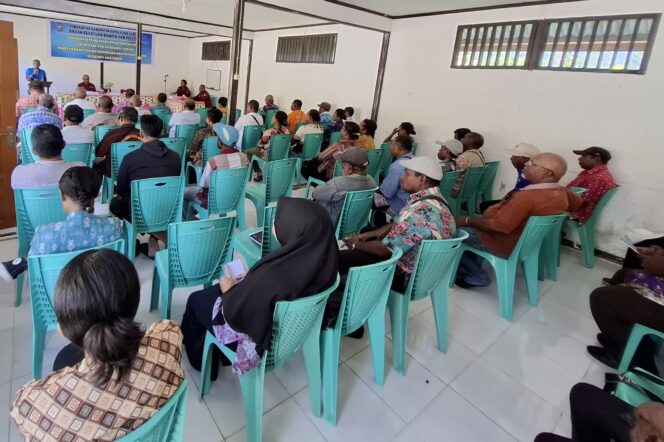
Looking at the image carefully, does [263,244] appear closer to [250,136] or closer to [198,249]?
[198,249]

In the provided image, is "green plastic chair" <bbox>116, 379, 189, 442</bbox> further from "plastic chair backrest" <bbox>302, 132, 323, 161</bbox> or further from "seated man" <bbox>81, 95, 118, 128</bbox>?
"seated man" <bbox>81, 95, 118, 128</bbox>

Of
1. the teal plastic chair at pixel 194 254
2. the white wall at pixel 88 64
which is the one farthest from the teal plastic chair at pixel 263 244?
the white wall at pixel 88 64

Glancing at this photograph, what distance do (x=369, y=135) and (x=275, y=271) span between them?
4.03 m

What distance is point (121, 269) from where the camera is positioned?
0.87 metres

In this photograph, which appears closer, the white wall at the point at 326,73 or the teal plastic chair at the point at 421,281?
the teal plastic chair at the point at 421,281

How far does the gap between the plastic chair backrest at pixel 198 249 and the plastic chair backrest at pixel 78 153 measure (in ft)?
7.11

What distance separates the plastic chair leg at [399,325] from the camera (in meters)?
1.95

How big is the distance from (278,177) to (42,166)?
5.46 ft

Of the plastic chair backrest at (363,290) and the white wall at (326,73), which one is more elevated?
the white wall at (326,73)

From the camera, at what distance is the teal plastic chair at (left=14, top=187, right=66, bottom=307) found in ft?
6.67

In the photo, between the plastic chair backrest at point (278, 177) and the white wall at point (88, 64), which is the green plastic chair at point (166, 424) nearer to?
the plastic chair backrest at point (278, 177)

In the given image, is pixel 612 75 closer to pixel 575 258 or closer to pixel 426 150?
pixel 575 258

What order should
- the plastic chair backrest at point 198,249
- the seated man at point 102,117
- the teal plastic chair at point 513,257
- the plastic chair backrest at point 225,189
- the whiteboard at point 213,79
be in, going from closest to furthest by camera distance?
the plastic chair backrest at point 198,249 → the teal plastic chair at point 513,257 → the plastic chair backrest at point 225,189 → the seated man at point 102,117 → the whiteboard at point 213,79

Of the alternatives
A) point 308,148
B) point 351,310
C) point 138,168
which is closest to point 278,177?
point 138,168
